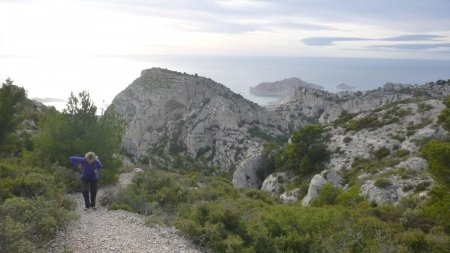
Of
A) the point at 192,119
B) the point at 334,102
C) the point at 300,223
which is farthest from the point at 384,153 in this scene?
the point at 334,102

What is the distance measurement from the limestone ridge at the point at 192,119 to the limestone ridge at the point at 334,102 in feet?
47.8

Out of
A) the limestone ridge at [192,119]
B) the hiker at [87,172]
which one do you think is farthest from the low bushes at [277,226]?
the limestone ridge at [192,119]

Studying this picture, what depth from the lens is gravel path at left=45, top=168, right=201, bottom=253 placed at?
31.9 feet

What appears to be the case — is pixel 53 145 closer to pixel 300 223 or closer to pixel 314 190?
pixel 300 223

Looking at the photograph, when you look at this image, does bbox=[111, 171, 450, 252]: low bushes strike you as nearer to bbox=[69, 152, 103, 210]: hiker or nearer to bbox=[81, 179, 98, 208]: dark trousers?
bbox=[81, 179, 98, 208]: dark trousers

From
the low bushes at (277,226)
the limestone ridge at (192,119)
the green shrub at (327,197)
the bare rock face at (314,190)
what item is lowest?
the limestone ridge at (192,119)

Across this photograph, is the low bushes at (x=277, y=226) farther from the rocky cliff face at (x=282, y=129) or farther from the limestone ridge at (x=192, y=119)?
the limestone ridge at (x=192, y=119)

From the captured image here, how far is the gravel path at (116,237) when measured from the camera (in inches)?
383

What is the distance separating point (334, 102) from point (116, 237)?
354 ft

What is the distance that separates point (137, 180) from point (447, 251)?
42.4 ft

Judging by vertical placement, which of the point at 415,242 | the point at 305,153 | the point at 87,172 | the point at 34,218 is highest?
the point at 34,218

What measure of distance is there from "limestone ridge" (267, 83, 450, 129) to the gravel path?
85.4 metres

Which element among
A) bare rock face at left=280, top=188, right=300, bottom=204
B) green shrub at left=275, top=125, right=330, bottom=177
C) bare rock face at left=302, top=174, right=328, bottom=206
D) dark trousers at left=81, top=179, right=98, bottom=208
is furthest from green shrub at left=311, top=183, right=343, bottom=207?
green shrub at left=275, top=125, right=330, bottom=177

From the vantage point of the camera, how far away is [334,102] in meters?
112
